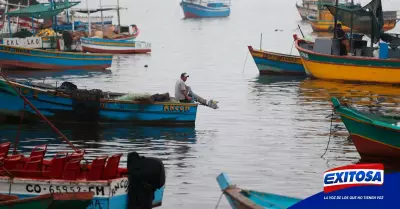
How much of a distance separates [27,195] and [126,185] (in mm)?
1565

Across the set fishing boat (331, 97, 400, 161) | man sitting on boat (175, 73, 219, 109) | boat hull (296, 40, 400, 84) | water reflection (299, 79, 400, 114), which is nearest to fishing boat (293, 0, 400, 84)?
boat hull (296, 40, 400, 84)

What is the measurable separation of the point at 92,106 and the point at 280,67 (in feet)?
56.5

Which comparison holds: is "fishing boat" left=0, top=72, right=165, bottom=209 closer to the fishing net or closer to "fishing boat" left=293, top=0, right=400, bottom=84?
the fishing net

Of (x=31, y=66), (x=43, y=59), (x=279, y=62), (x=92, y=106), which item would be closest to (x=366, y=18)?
(x=279, y=62)

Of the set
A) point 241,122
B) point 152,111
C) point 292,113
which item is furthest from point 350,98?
point 152,111

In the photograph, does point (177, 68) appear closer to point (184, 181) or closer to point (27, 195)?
point (184, 181)

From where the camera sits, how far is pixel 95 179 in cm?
1409

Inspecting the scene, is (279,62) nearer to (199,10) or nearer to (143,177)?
(143,177)

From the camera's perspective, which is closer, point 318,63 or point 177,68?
point 318,63

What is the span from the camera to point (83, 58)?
134ft

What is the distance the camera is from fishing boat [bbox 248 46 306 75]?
3941cm

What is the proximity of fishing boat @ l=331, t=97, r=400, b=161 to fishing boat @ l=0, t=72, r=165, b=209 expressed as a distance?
6265mm

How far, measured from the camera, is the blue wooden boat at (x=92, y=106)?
77.1 feet

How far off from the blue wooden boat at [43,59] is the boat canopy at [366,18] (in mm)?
12147
